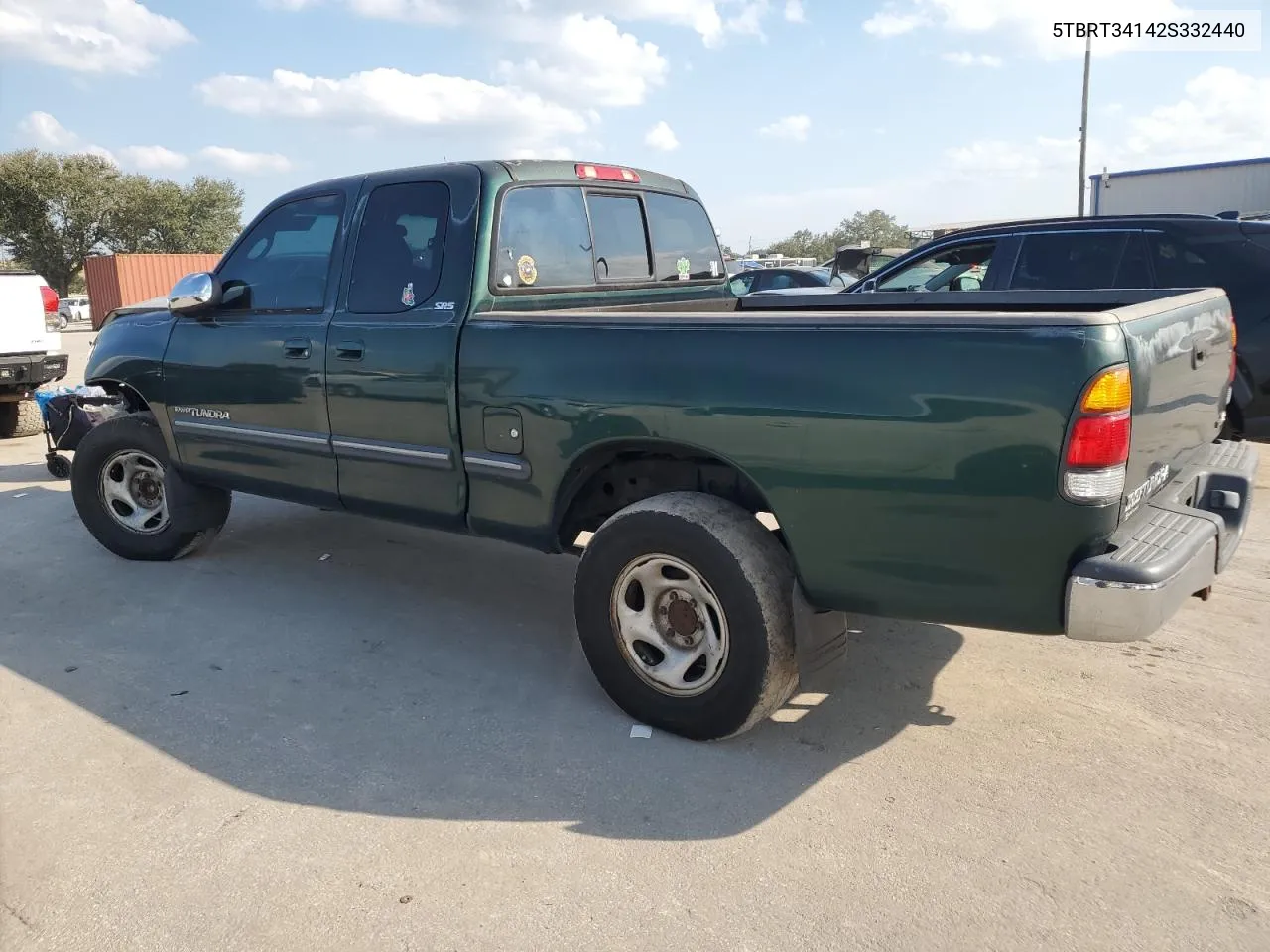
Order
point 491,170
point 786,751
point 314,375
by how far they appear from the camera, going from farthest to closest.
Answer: point 314,375 < point 491,170 < point 786,751

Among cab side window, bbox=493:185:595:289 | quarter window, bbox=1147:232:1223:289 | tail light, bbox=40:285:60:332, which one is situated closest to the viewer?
cab side window, bbox=493:185:595:289

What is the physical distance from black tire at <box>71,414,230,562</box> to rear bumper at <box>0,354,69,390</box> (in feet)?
13.2

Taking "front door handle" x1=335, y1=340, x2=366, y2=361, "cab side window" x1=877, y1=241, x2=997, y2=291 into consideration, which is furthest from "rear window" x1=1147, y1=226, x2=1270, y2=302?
"front door handle" x1=335, y1=340, x2=366, y2=361

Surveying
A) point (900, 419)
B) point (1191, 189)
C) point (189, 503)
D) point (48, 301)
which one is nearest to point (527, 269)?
point (900, 419)

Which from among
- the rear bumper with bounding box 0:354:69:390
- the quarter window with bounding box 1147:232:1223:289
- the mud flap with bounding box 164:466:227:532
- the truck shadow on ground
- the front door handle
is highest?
the quarter window with bounding box 1147:232:1223:289

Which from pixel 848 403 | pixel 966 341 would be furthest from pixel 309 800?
pixel 966 341

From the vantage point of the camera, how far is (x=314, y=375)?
14.2ft

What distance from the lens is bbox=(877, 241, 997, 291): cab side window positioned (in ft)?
22.7

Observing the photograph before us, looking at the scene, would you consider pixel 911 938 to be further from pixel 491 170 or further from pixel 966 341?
pixel 491 170

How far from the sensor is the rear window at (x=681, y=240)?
16.1 ft

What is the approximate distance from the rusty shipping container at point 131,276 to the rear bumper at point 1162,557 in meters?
30.9

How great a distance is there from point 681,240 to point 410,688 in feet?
8.59

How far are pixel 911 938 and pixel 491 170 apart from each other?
309 cm

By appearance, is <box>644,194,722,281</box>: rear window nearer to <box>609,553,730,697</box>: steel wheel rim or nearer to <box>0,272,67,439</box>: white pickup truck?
<box>609,553,730,697</box>: steel wheel rim
